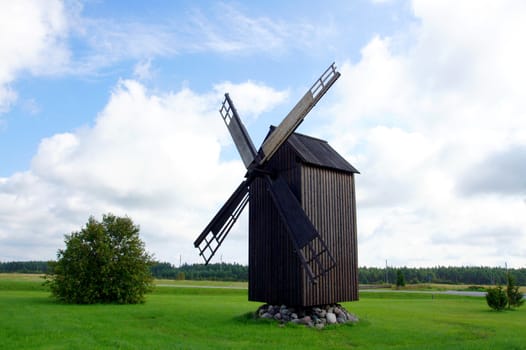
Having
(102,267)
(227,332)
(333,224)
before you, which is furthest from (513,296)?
(102,267)

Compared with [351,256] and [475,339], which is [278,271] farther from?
[475,339]

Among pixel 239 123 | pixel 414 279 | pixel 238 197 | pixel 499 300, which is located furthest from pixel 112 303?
pixel 414 279

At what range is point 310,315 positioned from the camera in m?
17.7

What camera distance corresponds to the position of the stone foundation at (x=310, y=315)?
1736 centimetres

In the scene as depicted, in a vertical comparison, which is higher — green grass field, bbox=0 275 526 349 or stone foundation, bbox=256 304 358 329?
stone foundation, bbox=256 304 358 329

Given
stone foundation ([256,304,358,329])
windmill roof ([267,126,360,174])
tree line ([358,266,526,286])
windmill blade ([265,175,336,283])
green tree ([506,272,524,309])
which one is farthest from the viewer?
tree line ([358,266,526,286])

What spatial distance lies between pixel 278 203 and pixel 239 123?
166 inches

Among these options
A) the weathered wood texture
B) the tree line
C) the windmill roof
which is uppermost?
the windmill roof

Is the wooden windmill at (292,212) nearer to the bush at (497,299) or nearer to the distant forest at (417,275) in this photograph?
the bush at (497,299)

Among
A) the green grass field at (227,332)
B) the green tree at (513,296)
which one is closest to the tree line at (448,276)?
the green tree at (513,296)

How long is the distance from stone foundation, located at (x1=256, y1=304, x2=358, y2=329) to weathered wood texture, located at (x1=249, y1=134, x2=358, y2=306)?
1.25 ft

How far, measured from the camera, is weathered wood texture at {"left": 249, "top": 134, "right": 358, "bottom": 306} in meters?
17.8

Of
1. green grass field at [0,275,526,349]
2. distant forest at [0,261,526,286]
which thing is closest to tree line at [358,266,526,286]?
distant forest at [0,261,526,286]

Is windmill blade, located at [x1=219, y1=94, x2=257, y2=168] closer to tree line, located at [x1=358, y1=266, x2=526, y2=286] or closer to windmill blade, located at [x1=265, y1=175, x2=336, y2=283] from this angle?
windmill blade, located at [x1=265, y1=175, x2=336, y2=283]
